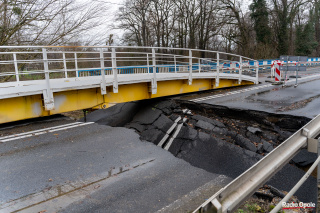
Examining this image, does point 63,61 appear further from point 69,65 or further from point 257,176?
point 257,176

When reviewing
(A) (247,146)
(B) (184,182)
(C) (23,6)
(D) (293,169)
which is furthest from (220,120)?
(C) (23,6)

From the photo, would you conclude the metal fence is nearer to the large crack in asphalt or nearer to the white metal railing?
the white metal railing

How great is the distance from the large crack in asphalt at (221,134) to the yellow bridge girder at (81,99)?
2.80ft

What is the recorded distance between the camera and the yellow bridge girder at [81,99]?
653 centimetres

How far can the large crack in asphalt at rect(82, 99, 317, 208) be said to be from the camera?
17.0 feet

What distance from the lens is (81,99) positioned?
7.84 m

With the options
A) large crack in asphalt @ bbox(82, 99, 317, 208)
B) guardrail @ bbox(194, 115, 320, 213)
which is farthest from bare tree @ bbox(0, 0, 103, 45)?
guardrail @ bbox(194, 115, 320, 213)

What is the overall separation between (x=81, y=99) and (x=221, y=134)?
14.9ft

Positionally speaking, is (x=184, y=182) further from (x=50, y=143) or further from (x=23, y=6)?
(x=23, y=6)

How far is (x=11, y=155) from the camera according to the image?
5539 mm

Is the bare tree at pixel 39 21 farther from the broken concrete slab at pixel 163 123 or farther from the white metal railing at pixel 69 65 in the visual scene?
the broken concrete slab at pixel 163 123

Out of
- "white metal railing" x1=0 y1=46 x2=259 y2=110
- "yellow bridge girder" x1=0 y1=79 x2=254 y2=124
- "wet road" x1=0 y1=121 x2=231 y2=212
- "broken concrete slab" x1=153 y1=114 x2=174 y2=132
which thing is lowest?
"wet road" x1=0 y1=121 x2=231 y2=212

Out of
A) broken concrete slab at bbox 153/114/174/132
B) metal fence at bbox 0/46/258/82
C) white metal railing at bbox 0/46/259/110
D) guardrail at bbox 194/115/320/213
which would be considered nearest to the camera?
guardrail at bbox 194/115/320/213

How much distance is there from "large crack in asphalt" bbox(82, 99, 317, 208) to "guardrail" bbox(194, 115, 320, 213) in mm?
2340
